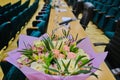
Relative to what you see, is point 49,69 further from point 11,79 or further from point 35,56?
point 11,79

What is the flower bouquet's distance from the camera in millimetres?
543

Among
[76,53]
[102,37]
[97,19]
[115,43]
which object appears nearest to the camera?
[76,53]

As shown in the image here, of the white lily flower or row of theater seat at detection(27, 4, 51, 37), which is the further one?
row of theater seat at detection(27, 4, 51, 37)

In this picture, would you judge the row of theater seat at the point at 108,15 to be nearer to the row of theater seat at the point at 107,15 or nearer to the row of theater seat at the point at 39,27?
the row of theater seat at the point at 107,15

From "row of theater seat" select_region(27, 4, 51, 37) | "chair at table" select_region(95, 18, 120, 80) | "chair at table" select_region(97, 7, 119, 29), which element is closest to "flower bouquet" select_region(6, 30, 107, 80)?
"row of theater seat" select_region(27, 4, 51, 37)

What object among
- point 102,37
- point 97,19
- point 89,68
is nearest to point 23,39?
point 89,68

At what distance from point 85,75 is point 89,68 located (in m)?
0.05

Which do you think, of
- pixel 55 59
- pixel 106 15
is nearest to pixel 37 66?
pixel 55 59

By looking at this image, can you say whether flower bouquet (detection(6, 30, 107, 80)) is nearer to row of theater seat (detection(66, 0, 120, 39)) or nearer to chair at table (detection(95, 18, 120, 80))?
chair at table (detection(95, 18, 120, 80))

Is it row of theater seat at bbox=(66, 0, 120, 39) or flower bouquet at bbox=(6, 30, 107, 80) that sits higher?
flower bouquet at bbox=(6, 30, 107, 80)

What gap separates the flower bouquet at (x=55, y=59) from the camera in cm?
54

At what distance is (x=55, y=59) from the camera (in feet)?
1.96

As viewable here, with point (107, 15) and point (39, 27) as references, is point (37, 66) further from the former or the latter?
point (107, 15)

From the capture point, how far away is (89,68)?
59 centimetres
